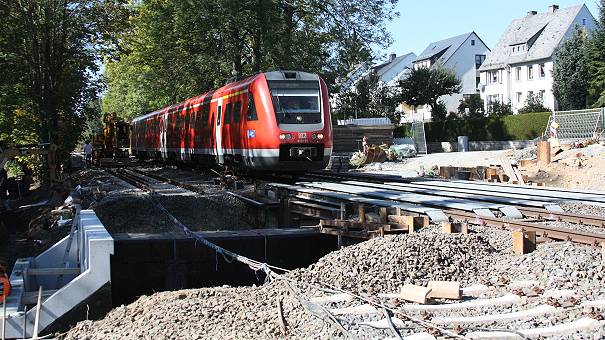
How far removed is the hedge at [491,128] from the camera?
144ft

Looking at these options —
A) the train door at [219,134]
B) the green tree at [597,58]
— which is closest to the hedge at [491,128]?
the green tree at [597,58]

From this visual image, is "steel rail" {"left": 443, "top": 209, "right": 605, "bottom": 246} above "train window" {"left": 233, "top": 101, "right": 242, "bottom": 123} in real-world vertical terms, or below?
below

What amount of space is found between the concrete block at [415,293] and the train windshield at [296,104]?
9.98 m

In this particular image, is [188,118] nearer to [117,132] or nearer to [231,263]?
[231,263]

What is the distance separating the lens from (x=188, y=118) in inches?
988

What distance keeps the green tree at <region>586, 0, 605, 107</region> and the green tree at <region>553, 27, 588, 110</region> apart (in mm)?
1982

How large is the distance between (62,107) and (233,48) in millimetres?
8177

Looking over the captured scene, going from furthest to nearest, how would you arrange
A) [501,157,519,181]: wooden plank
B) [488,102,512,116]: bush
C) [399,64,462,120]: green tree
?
[399,64,462,120]: green tree, [488,102,512,116]: bush, [501,157,519,181]: wooden plank

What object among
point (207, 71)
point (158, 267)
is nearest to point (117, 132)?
point (207, 71)

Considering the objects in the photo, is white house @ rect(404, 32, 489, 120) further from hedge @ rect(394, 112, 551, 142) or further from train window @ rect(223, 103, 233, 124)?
train window @ rect(223, 103, 233, 124)

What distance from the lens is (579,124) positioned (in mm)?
31797

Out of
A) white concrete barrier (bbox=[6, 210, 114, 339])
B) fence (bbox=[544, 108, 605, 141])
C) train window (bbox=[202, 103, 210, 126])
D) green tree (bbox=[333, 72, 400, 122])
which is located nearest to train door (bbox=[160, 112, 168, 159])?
train window (bbox=[202, 103, 210, 126])

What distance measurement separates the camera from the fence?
3096 centimetres

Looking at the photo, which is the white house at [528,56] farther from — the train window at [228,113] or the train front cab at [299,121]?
the train front cab at [299,121]
